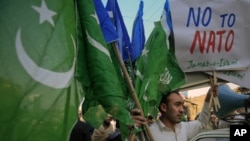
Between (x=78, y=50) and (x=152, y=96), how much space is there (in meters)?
0.90

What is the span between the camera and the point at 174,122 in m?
3.55

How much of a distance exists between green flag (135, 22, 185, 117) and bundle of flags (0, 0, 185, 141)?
47 centimetres

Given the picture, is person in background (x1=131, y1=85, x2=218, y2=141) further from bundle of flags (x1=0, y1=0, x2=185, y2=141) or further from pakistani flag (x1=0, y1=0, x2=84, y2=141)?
pakistani flag (x1=0, y1=0, x2=84, y2=141)

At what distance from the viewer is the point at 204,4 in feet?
12.3

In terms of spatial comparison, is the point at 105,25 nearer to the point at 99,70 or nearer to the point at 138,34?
the point at 99,70

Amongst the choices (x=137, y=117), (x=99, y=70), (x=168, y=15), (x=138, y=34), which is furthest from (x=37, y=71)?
(x=138, y=34)

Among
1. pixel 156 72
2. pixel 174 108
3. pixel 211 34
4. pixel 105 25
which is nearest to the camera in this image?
pixel 105 25

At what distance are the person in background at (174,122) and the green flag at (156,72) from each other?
0.31 ft

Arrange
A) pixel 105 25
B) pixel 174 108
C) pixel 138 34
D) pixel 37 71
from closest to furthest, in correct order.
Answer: pixel 37 71
pixel 105 25
pixel 174 108
pixel 138 34

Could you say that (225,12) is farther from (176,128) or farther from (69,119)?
(69,119)

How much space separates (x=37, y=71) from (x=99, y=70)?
20.3 inches

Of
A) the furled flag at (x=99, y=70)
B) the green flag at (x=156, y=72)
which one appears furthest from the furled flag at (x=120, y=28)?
the furled flag at (x=99, y=70)

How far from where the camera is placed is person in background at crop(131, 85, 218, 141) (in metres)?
3.45

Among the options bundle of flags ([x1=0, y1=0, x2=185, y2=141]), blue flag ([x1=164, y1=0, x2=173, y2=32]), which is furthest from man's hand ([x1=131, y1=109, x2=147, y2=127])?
blue flag ([x1=164, y1=0, x2=173, y2=32])
